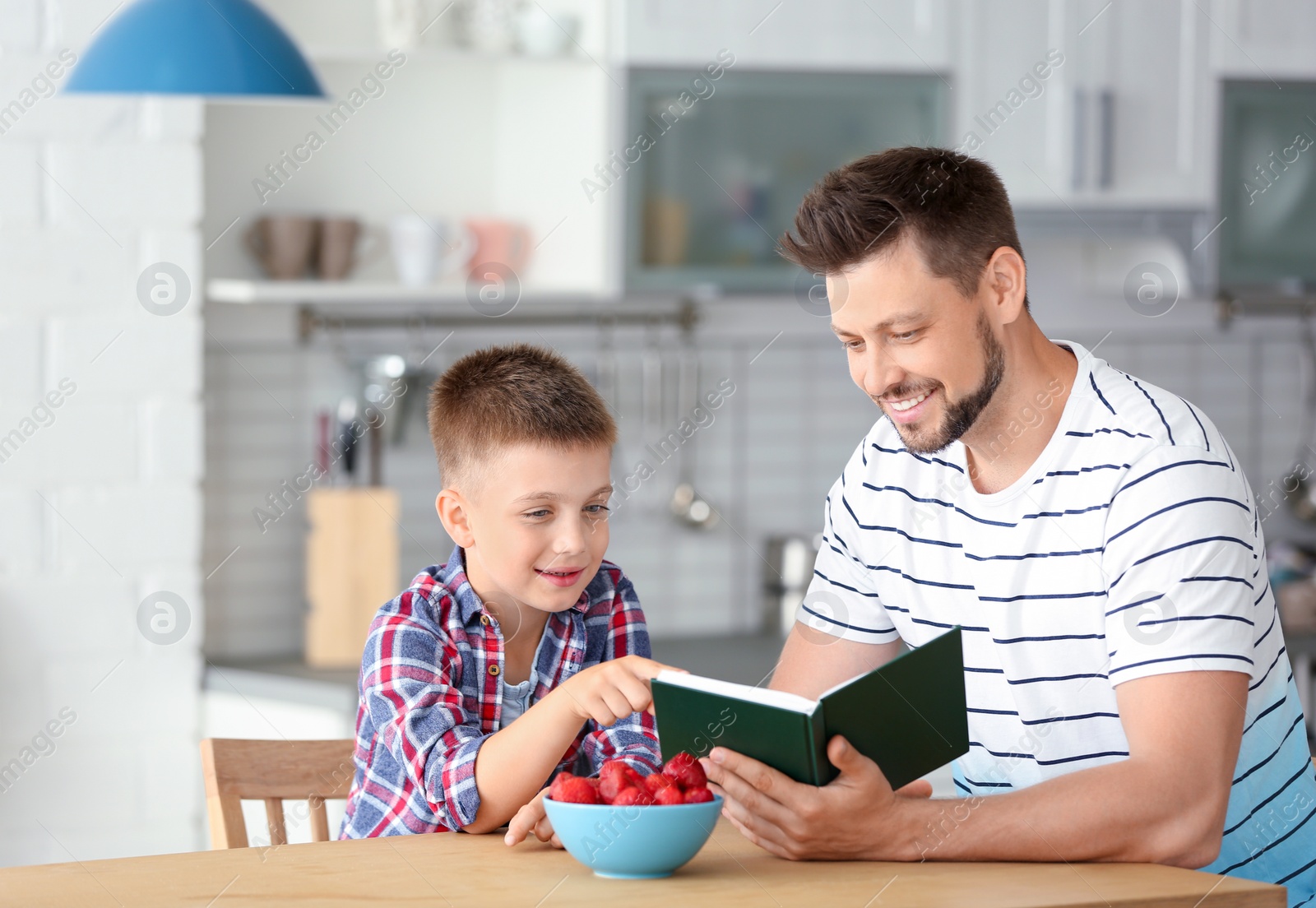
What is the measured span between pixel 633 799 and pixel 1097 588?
0.59m

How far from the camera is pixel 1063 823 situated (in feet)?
4.54

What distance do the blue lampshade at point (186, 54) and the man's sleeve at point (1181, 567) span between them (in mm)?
1181

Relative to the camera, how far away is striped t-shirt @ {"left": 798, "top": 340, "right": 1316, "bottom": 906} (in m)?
1.50

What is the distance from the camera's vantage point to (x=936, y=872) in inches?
53.1

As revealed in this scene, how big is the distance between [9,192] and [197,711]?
92cm

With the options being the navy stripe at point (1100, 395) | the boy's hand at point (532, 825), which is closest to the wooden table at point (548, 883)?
the boy's hand at point (532, 825)

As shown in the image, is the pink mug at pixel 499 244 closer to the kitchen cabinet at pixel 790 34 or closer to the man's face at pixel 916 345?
the kitchen cabinet at pixel 790 34

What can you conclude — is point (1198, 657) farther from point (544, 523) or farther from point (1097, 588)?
point (544, 523)

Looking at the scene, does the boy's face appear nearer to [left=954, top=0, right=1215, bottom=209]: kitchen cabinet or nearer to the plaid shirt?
the plaid shirt

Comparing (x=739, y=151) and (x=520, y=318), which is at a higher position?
(x=739, y=151)

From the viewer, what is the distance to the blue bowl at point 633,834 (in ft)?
4.23

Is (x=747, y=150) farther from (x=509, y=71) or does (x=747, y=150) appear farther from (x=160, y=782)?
(x=160, y=782)

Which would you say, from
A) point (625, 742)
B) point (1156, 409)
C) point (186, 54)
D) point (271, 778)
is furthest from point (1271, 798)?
point (186, 54)

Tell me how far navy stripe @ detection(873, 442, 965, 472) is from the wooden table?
530mm
